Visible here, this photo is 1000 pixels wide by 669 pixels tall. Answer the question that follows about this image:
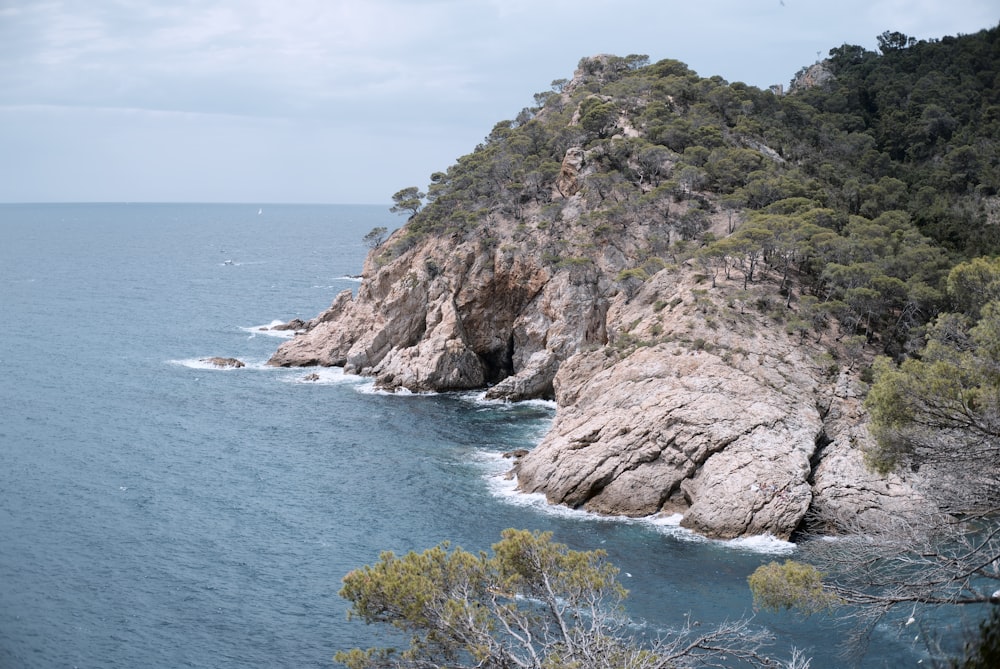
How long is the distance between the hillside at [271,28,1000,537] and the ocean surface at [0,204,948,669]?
3.54 m

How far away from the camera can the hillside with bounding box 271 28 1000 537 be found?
43375mm

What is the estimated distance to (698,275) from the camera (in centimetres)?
5684

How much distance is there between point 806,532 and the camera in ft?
131

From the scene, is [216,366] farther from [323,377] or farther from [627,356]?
[627,356]

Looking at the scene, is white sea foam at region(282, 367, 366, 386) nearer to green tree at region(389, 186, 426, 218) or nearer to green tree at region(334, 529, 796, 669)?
green tree at region(389, 186, 426, 218)

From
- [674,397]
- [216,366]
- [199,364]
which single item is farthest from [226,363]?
[674,397]

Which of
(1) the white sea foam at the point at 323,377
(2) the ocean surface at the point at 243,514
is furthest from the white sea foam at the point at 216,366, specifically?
(1) the white sea foam at the point at 323,377

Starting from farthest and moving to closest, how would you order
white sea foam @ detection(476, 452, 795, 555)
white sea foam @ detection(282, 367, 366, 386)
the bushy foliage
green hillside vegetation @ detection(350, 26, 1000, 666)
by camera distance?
1. white sea foam @ detection(282, 367, 366, 386)
2. white sea foam @ detection(476, 452, 795, 555)
3. green hillside vegetation @ detection(350, 26, 1000, 666)
4. the bushy foliage

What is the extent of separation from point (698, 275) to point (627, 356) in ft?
29.4

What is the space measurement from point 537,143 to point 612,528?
2028 inches

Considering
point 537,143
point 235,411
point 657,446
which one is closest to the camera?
point 657,446

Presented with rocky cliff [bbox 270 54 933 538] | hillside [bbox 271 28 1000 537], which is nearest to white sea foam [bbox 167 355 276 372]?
hillside [bbox 271 28 1000 537]

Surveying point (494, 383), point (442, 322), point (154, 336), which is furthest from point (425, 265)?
point (154, 336)

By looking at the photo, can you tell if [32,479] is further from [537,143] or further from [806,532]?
[537,143]
